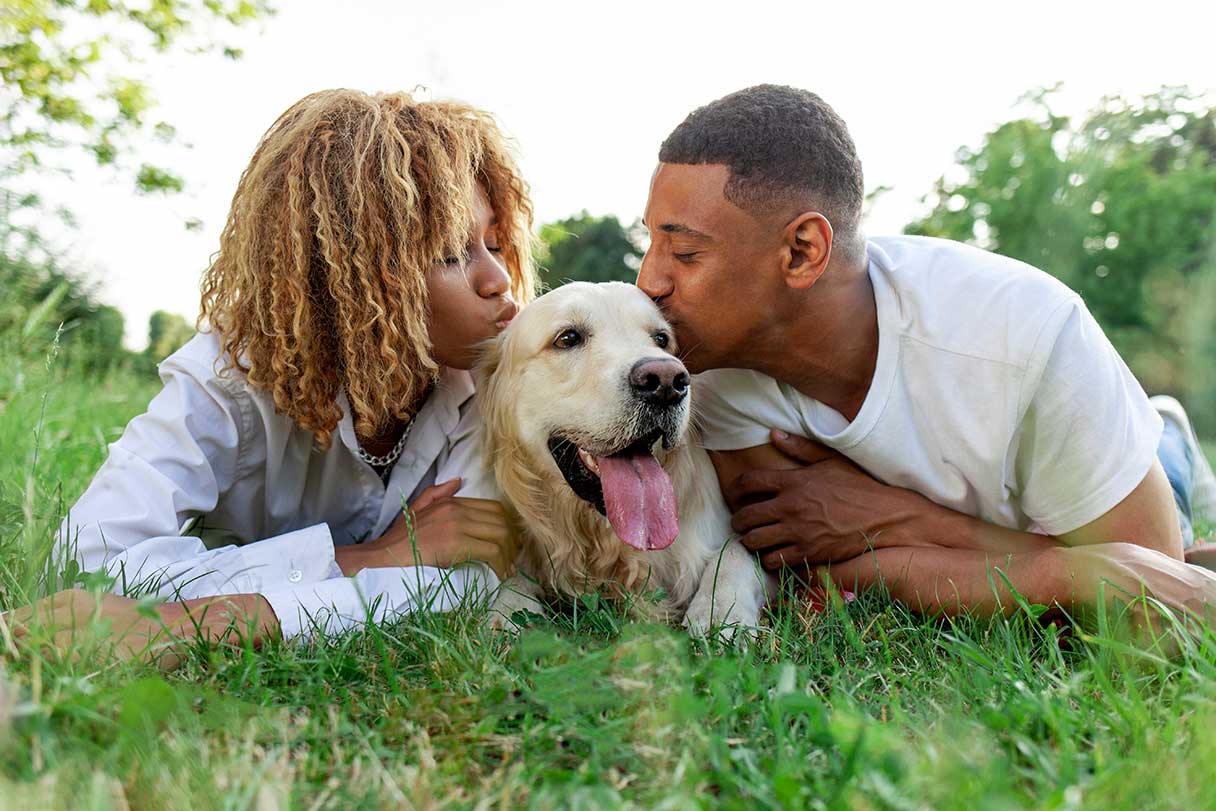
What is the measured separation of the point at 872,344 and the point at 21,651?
2288mm

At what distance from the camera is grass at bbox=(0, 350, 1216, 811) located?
1.31 meters

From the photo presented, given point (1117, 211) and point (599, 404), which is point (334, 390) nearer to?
point (599, 404)

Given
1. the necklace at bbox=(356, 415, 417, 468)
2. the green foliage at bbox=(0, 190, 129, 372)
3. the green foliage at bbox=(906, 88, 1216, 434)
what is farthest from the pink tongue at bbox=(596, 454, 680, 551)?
the green foliage at bbox=(906, 88, 1216, 434)

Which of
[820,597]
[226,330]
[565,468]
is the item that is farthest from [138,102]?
[820,597]

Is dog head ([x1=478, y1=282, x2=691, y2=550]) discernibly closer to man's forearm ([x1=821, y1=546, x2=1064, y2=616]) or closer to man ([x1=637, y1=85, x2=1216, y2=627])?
man ([x1=637, y1=85, x2=1216, y2=627])

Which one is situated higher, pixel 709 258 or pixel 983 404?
pixel 709 258

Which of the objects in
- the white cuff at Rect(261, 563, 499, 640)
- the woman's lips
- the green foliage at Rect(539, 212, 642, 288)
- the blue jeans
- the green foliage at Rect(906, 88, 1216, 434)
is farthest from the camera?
the green foliage at Rect(539, 212, 642, 288)

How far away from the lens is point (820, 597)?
2652mm

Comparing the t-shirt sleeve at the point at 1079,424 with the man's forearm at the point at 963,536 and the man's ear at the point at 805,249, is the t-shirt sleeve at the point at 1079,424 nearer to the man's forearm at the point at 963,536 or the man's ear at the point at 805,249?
the man's forearm at the point at 963,536

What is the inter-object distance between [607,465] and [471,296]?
0.70 metres

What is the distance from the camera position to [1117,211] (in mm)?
23406

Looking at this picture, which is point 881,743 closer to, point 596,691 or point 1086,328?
point 596,691

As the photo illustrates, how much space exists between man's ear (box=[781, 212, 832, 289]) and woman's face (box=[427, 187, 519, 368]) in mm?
869

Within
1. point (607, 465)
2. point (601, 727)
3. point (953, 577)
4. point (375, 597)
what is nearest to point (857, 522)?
point (953, 577)
